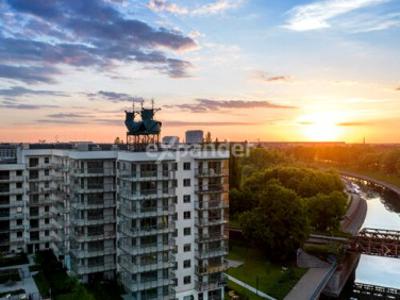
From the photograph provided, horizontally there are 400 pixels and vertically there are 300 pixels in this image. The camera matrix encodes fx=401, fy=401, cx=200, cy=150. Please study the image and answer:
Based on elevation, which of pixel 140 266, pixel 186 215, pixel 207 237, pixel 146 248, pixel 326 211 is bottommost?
pixel 140 266

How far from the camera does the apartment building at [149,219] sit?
142 feet

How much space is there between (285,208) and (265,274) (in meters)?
10.4

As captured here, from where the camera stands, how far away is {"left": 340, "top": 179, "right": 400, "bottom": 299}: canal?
64394mm

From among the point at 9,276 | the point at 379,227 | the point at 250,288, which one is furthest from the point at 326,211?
the point at 9,276

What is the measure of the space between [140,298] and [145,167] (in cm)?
1421

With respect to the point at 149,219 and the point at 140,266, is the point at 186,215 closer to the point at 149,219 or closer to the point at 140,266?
the point at 149,219

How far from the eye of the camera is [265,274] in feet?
188

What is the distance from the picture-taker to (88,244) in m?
47.5

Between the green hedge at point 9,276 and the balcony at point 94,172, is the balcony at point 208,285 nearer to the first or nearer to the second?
the balcony at point 94,172

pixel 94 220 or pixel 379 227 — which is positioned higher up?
pixel 94 220

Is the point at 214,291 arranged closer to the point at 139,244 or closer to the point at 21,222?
the point at 139,244

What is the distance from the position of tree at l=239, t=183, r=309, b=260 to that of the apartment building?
13.5m

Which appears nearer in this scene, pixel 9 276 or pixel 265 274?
pixel 9 276

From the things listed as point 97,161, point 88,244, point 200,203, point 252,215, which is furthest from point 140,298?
point 252,215
